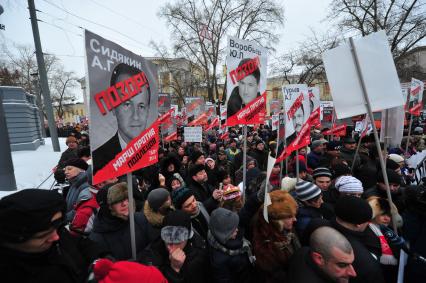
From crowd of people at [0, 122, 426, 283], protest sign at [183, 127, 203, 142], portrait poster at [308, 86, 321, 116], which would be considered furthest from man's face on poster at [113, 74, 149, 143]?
protest sign at [183, 127, 203, 142]

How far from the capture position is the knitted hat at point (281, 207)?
2.41m

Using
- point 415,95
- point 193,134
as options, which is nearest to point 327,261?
point 415,95

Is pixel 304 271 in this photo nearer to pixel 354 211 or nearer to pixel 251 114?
pixel 354 211

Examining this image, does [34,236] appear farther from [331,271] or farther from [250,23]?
[250,23]

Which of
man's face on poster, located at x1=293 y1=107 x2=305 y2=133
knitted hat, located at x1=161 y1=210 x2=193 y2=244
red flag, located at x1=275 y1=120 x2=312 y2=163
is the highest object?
man's face on poster, located at x1=293 y1=107 x2=305 y2=133

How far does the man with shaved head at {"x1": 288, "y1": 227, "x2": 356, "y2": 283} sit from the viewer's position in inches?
71.0

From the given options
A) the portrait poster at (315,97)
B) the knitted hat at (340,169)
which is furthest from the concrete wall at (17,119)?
the knitted hat at (340,169)

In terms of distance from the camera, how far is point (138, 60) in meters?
2.46

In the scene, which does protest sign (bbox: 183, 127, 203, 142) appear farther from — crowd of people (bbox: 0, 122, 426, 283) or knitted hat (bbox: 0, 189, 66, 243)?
knitted hat (bbox: 0, 189, 66, 243)

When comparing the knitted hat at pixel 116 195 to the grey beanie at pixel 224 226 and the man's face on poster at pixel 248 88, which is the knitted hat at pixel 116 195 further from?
the man's face on poster at pixel 248 88

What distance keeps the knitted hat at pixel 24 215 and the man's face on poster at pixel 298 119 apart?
11.5 ft

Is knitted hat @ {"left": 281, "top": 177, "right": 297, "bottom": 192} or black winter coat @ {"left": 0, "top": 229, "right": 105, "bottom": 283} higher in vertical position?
black winter coat @ {"left": 0, "top": 229, "right": 105, "bottom": 283}

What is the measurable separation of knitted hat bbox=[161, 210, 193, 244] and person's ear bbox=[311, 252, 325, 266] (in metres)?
0.94

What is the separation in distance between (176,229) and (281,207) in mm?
915
